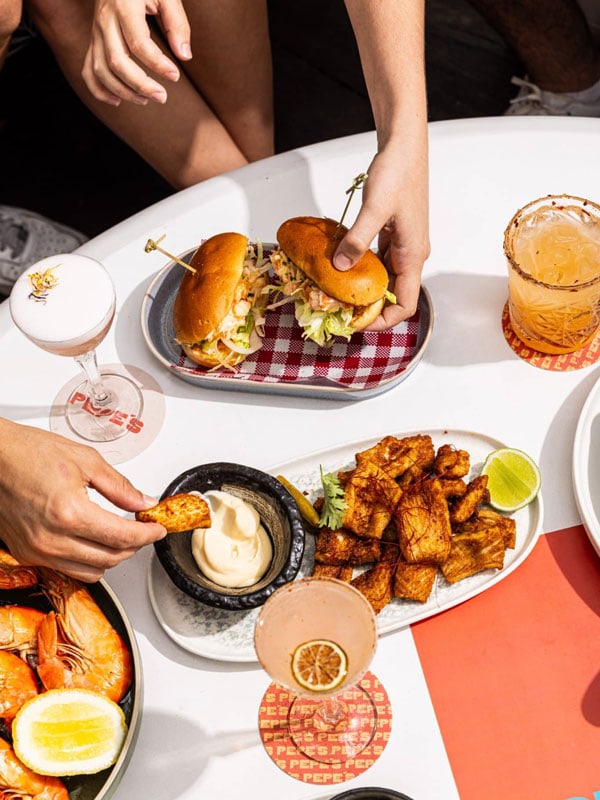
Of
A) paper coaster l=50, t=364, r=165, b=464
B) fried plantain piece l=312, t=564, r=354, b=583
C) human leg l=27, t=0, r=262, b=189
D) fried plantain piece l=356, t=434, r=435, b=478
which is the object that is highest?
human leg l=27, t=0, r=262, b=189

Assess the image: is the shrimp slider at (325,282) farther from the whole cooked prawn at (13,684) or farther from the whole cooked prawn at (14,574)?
the whole cooked prawn at (13,684)

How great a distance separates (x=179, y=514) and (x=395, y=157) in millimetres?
871

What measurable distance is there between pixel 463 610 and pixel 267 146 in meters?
1.79

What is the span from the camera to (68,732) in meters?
1.40

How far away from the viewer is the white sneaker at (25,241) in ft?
10.9

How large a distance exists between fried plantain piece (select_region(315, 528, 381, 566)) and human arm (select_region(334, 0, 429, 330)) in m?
0.48

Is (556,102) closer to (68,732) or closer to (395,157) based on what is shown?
(395,157)

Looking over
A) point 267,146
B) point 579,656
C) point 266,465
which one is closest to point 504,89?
point 267,146

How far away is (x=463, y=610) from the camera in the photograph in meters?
1.58

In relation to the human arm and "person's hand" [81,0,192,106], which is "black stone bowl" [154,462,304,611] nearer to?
the human arm

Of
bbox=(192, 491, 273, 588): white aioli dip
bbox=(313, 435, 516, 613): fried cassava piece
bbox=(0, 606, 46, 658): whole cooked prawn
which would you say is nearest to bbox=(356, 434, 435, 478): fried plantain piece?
bbox=(313, 435, 516, 613): fried cassava piece

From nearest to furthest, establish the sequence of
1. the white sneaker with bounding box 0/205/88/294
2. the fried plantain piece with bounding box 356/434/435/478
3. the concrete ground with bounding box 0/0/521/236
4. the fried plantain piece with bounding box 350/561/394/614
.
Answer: the fried plantain piece with bounding box 350/561/394/614, the fried plantain piece with bounding box 356/434/435/478, the white sneaker with bounding box 0/205/88/294, the concrete ground with bounding box 0/0/521/236

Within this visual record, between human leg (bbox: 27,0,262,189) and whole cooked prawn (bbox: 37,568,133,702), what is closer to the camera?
whole cooked prawn (bbox: 37,568,133,702)

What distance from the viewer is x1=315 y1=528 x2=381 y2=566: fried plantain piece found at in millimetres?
1571
